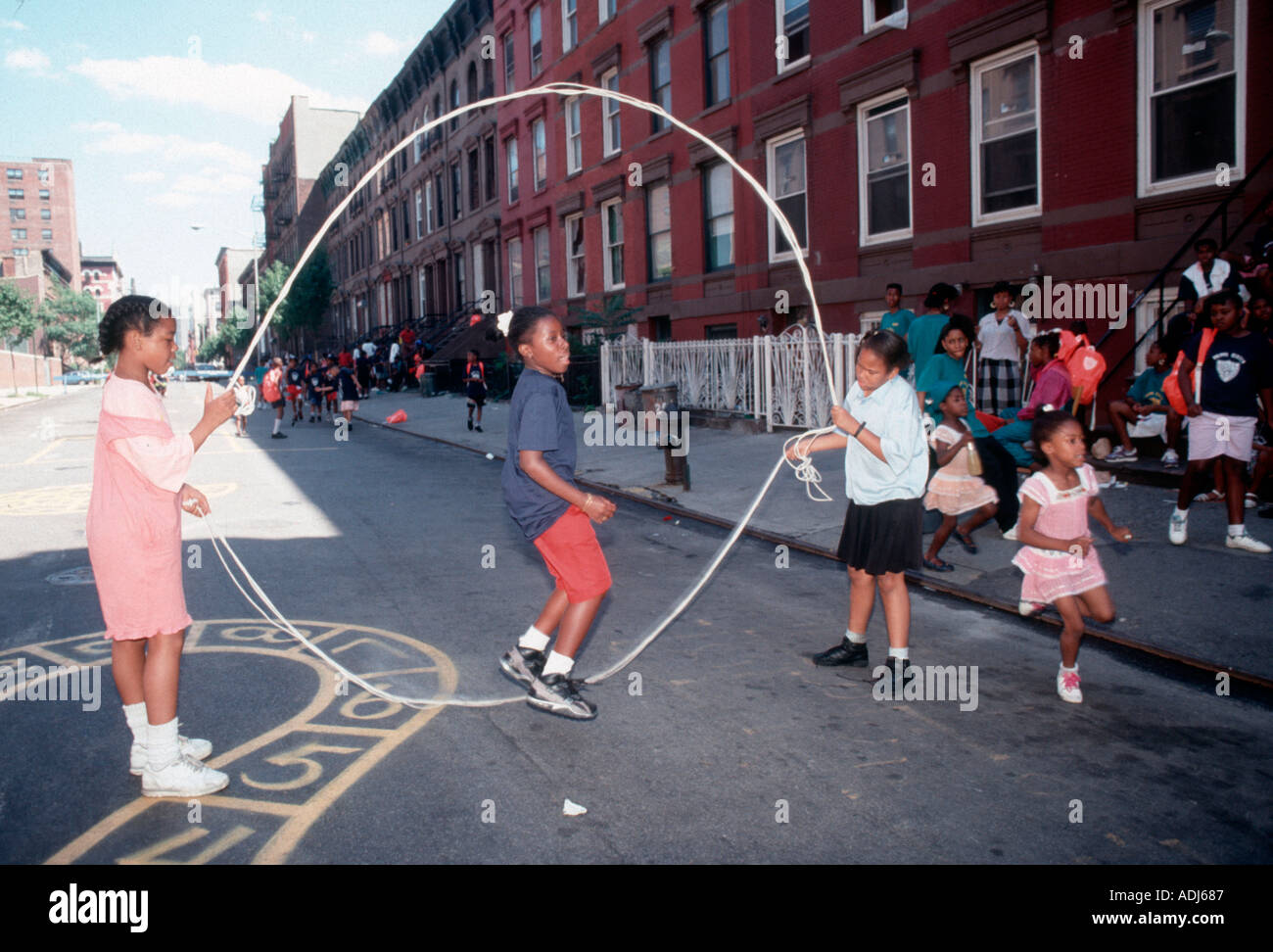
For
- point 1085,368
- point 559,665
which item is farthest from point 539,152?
point 559,665

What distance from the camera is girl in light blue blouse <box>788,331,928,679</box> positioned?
15.9ft

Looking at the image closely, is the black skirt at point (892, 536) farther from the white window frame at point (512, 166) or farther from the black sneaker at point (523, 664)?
the white window frame at point (512, 166)

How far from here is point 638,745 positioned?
4215 millimetres

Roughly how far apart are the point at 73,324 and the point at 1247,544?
298 feet

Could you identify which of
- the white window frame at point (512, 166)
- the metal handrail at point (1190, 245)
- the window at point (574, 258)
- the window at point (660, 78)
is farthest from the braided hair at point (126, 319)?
the white window frame at point (512, 166)

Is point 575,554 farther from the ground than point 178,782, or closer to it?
farther from the ground

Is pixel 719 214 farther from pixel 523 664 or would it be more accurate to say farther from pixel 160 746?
pixel 160 746

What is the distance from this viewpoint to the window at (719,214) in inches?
795

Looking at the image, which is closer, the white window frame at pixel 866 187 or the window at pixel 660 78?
the white window frame at pixel 866 187

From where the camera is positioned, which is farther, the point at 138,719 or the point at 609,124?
the point at 609,124

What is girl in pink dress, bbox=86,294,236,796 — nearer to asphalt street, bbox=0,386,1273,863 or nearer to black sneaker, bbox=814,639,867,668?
asphalt street, bbox=0,386,1273,863

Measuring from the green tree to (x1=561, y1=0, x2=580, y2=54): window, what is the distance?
66888mm

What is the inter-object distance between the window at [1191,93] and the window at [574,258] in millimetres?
17300
